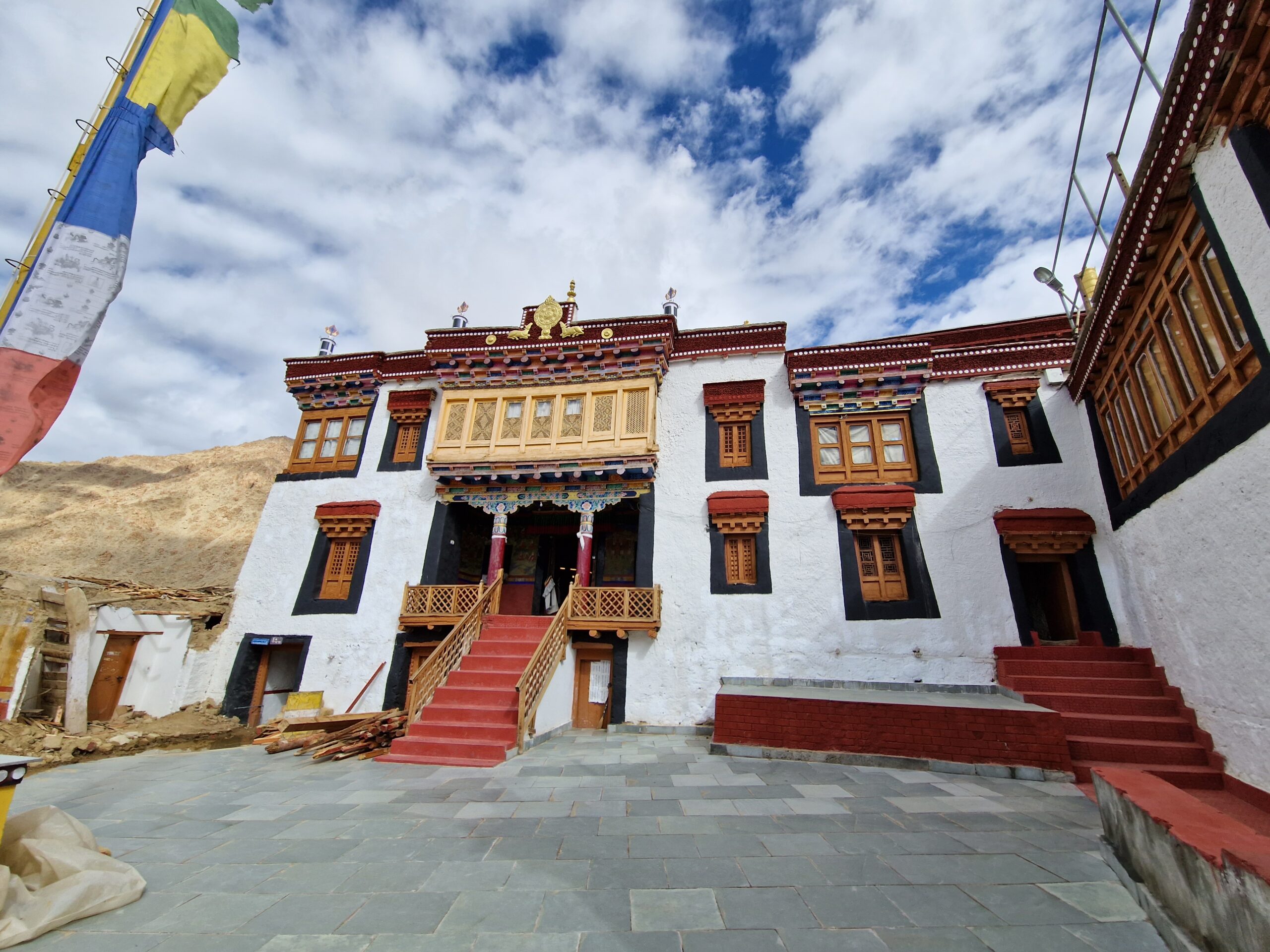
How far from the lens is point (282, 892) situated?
3.59m

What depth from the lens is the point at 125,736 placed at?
32.4 ft

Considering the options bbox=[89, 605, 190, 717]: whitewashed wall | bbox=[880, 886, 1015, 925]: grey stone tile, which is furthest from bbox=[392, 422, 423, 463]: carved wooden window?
bbox=[880, 886, 1015, 925]: grey stone tile

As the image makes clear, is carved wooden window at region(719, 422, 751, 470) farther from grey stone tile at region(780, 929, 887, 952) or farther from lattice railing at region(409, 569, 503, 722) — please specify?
grey stone tile at region(780, 929, 887, 952)

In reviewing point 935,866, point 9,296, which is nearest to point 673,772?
point 935,866

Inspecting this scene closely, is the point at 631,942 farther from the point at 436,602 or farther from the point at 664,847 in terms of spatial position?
the point at 436,602

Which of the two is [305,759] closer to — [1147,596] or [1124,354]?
[1147,596]

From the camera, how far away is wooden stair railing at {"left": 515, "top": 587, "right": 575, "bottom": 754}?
856cm

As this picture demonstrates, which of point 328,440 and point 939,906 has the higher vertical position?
point 328,440

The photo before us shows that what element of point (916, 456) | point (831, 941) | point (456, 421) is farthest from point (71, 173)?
point (916, 456)

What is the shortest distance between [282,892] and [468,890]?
4.02 ft

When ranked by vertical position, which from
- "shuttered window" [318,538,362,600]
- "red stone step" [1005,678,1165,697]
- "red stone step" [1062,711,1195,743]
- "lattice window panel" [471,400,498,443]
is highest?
"lattice window panel" [471,400,498,443]

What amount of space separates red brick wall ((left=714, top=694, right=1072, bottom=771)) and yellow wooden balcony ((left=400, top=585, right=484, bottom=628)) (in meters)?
6.15

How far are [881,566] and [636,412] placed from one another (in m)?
6.21

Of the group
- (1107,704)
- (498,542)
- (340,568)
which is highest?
(498,542)
